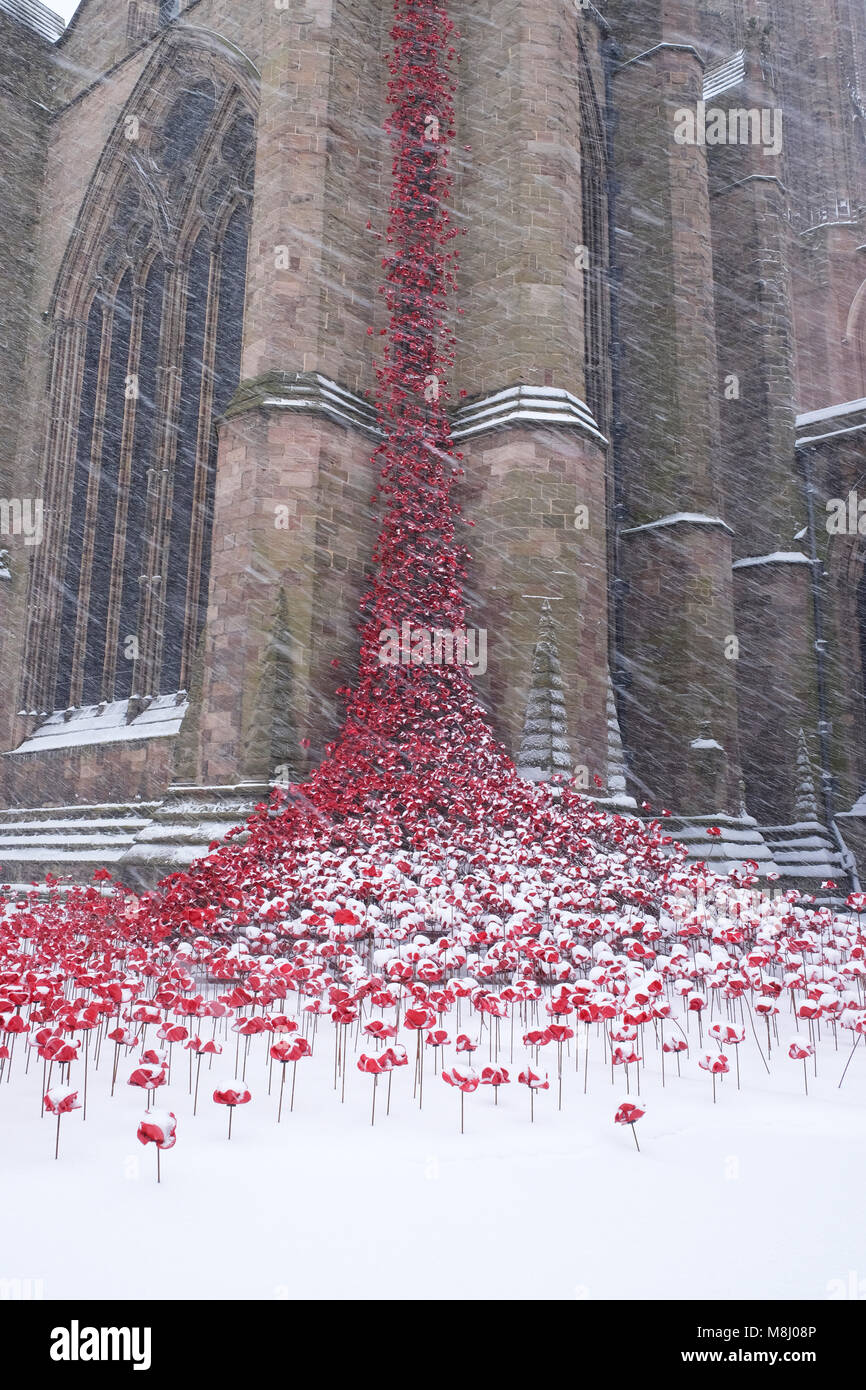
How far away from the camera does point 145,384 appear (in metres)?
14.2

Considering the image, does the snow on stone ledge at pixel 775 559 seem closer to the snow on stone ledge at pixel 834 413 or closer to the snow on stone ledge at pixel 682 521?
the snow on stone ledge at pixel 682 521

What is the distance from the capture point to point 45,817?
501 inches

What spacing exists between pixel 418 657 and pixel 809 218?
18.4 metres

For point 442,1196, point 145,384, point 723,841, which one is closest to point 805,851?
point 723,841

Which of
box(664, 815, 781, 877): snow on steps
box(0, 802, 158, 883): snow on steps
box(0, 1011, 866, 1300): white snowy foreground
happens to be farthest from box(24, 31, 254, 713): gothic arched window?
box(0, 1011, 866, 1300): white snowy foreground

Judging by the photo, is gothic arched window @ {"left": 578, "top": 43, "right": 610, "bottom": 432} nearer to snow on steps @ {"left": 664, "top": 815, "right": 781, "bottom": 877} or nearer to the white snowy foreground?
snow on steps @ {"left": 664, "top": 815, "right": 781, "bottom": 877}

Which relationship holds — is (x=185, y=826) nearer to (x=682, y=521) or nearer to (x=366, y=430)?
(x=366, y=430)

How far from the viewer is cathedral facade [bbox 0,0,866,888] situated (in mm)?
9469

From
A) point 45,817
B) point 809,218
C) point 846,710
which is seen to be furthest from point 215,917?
point 809,218

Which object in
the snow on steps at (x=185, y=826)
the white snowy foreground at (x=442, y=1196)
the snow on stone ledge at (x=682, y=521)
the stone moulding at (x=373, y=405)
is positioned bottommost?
the white snowy foreground at (x=442, y=1196)

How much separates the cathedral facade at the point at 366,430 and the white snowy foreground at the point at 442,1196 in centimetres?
539

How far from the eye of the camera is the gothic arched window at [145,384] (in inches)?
498

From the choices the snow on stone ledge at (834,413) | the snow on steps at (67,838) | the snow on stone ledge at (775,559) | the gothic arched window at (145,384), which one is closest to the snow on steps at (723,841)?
the snow on stone ledge at (775,559)
